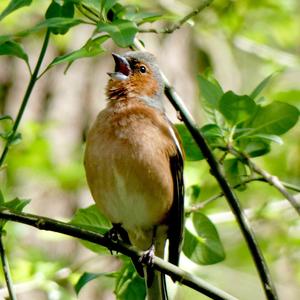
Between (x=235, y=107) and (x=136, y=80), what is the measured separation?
1.14 meters

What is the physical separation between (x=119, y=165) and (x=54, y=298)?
84 cm

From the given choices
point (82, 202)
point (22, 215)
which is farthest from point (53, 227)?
point (82, 202)

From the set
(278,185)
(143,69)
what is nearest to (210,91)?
(278,185)

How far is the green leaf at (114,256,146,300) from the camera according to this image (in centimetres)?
321

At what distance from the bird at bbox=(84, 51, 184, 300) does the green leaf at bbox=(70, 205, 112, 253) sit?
13cm

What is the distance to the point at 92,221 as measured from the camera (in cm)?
343

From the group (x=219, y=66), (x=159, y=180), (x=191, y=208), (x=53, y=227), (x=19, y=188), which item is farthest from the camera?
(x=219, y=66)

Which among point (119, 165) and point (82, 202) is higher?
point (82, 202)

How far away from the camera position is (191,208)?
342cm

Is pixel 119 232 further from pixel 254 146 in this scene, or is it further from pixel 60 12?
pixel 60 12

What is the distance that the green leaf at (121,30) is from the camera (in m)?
2.38

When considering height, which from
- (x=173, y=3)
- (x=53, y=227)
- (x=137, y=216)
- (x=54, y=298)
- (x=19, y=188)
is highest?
(x=173, y=3)

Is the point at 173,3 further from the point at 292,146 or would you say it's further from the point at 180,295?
the point at 180,295

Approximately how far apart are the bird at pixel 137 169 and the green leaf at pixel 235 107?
58 cm
